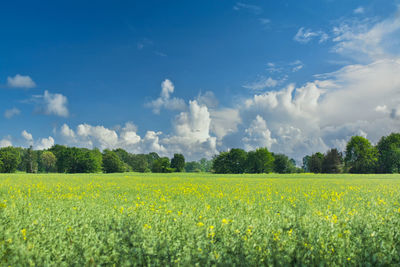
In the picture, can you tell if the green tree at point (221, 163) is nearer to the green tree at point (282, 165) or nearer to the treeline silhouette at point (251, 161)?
the treeline silhouette at point (251, 161)

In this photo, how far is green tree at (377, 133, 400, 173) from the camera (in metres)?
84.9

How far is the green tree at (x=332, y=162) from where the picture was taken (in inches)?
3681

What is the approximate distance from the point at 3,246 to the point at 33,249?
0.87 meters

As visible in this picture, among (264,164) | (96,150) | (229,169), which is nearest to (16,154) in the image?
(96,150)

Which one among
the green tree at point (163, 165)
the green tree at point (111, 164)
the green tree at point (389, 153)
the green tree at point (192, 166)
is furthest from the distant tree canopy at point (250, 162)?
the green tree at point (192, 166)

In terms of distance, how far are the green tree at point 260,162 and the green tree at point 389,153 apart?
36.1 meters

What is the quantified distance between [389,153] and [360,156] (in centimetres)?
951

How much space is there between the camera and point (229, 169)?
348 ft

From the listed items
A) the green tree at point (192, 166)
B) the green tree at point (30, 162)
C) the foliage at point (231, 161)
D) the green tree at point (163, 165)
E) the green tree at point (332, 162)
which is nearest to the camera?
the green tree at point (332, 162)

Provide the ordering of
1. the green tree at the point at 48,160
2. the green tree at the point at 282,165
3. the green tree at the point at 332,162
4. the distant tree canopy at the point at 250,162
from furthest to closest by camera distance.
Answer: the green tree at the point at 48,160, the green tree at the point at 282,165, the distant tree canopy at the point at 250,162, the green tree at the point at 332,162

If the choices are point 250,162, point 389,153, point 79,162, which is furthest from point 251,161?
point 79,162

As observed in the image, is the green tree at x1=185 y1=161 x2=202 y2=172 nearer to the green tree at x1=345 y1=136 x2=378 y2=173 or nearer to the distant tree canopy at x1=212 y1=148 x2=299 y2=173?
the distant tree canopy at x1=212 y1=148 x2=299 y2=173

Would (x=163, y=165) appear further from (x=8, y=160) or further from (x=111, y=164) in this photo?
(x=8, y=160)

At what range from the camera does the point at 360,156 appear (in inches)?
3487
